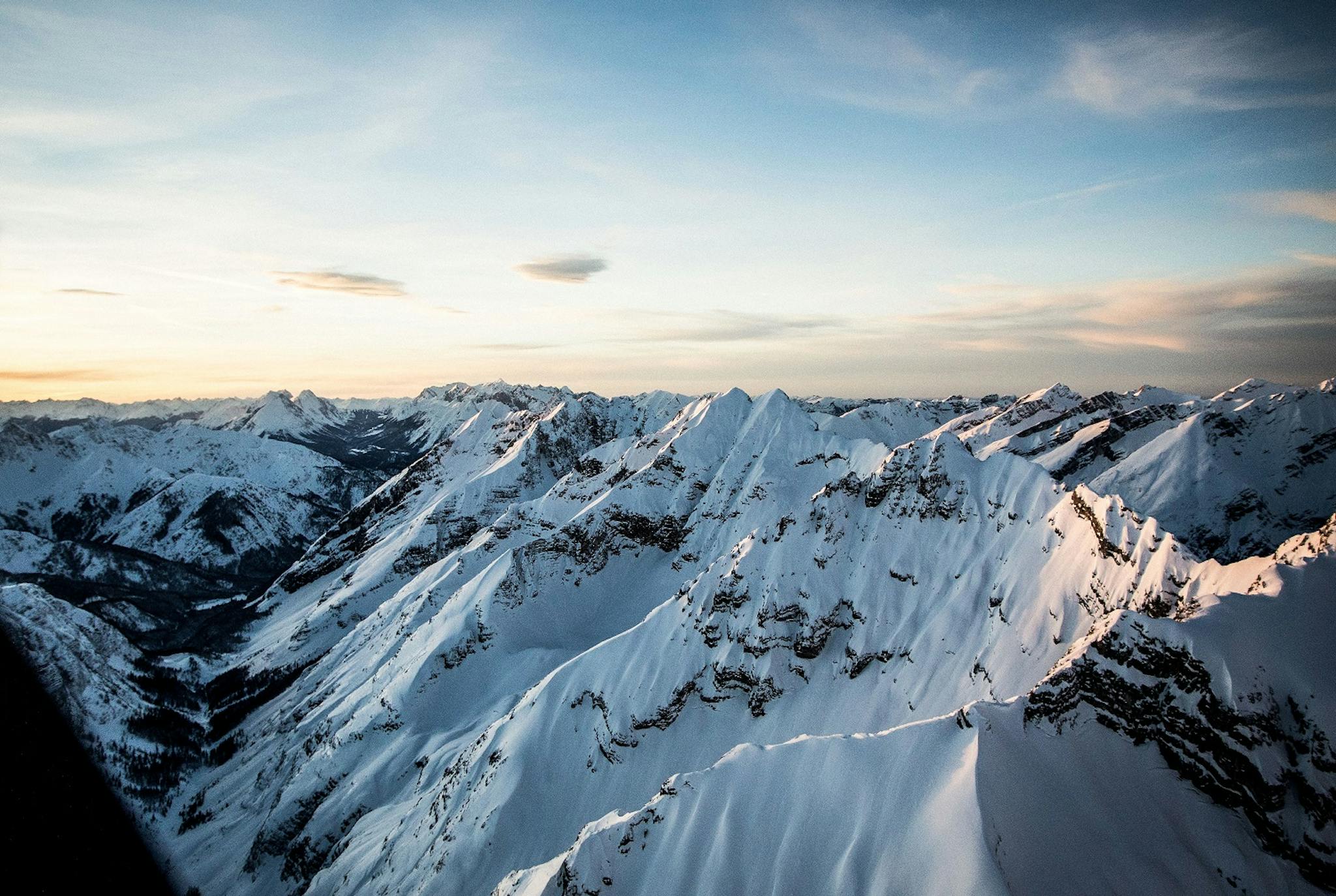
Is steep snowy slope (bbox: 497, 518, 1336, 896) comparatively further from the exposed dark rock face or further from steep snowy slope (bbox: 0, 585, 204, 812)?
steep snowy slope (bbox: 0, 585, 204, 812)

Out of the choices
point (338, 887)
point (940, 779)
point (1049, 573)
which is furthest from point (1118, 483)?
point (338, 887)

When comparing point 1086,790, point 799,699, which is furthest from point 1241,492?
point 1086,790

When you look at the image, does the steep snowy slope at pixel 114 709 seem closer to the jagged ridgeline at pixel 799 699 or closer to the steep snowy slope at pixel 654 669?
the jagged ridgeline at pixel 799 699

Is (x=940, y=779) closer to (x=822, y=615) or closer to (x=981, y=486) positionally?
(x=822, y=615)

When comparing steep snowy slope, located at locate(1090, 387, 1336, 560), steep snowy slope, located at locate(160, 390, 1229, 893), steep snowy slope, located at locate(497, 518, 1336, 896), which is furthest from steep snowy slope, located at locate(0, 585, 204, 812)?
steep snowy slope, located at locate(1090, 387, 1336, 560)

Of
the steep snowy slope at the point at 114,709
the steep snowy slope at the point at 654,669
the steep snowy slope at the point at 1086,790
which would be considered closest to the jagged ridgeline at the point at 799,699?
the steep snowy slope at the point at 1086,790

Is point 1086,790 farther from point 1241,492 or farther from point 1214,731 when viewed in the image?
point 1241,492
